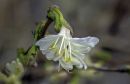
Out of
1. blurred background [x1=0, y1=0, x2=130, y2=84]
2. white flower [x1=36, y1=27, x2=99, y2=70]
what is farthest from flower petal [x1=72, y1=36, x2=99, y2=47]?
blurred background [x1=0, y1=0, x2=130, y2=84]

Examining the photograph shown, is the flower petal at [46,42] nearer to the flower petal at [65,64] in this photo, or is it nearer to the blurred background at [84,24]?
the flower petal at [65,64]

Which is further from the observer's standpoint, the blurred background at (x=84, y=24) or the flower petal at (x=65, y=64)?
the blurred background at (x=84, y=24)

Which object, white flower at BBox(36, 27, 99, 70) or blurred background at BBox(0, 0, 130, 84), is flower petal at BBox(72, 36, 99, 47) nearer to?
white flower at BBox(36, 27, 99, 70)

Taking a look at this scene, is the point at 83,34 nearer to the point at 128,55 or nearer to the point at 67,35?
the point at 128,55

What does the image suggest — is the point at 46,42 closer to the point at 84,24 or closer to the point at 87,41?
the point at 87,41

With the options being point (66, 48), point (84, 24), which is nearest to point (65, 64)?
point (66, 48)

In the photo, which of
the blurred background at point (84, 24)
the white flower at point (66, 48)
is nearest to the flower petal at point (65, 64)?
the white flower at point (66, 48)
